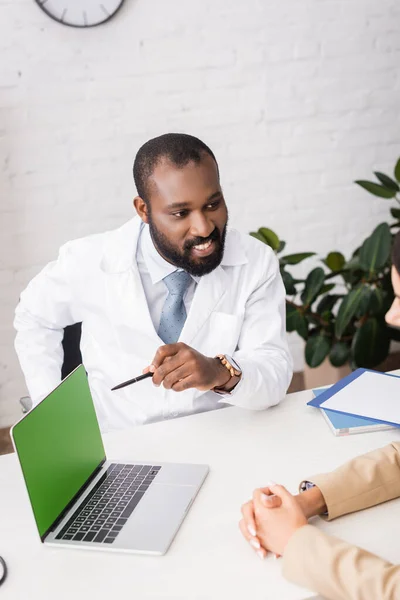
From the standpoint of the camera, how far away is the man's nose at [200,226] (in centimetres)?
160

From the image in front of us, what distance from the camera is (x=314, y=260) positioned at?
3129mm

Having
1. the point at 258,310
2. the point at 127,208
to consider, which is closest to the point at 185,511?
the point at 258,310

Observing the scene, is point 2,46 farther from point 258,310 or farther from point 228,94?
point 258,310

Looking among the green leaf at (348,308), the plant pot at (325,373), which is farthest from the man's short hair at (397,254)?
the plant pot at (325,373)

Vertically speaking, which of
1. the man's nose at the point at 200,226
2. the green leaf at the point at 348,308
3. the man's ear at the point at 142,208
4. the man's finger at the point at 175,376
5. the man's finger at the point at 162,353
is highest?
the man's ear at the point at 142,208

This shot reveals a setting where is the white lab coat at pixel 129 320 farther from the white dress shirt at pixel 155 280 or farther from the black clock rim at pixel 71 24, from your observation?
the black clock rim at pixel 71 24

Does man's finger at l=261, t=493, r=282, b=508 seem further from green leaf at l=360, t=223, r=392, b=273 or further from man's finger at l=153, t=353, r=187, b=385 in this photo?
green leaf at l=360, t=223, r=392, b=273

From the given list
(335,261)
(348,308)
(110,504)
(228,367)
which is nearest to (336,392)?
(228,367)

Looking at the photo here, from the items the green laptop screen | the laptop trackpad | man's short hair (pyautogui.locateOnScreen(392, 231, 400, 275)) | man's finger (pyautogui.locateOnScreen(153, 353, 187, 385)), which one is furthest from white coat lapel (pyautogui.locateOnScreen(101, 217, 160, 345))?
man's short hair (pyautogui.locateOnScreen(392, 231, 400, 275))

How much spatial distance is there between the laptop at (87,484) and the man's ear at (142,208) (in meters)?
0.58

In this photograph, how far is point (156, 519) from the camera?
1.12 m

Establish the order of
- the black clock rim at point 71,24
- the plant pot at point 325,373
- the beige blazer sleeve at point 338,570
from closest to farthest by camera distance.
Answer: the beige blazer sleeve at point 338,570
the black clock rim at point 71,24
the plant pot at point 325,373

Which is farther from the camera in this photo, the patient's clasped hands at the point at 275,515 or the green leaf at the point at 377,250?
the green leaf at the point at 377,250

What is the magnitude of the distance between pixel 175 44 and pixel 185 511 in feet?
6.84
